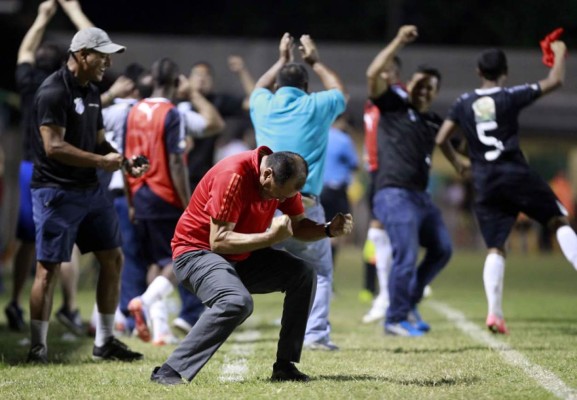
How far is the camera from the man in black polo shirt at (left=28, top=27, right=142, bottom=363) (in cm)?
734

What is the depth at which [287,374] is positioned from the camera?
21.1ft

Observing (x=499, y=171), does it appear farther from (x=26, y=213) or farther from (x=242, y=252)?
(x=26, y=213)

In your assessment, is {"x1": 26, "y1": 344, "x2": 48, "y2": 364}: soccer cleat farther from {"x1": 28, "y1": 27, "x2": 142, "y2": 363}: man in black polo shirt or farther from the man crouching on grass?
the man crouching on grass

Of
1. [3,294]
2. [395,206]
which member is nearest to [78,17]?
[395,206]

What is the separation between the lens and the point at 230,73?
1196 inches

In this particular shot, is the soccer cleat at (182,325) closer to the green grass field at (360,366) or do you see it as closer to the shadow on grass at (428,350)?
the green grass field at (360,366)

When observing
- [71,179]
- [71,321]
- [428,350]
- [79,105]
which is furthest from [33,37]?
[428,350]

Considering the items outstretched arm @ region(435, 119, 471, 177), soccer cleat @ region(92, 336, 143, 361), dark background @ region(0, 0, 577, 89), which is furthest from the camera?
dark background @ region(0, 0, 577, 89)

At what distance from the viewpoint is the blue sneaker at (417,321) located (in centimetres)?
966

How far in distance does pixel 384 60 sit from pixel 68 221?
2.93 meters

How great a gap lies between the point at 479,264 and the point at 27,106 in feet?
54.4

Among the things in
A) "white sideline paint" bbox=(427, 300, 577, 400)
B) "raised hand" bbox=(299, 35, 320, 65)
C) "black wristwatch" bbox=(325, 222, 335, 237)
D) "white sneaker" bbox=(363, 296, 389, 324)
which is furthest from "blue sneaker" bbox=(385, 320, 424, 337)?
"black wristwatch" bbox=(325, 222, 335, 237)

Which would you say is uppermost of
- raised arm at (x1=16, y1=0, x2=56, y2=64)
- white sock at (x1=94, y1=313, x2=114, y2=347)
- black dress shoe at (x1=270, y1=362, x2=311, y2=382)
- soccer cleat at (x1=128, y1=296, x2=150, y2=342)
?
raised arm at (x1=16, y1=0, x2=56, y2=64)

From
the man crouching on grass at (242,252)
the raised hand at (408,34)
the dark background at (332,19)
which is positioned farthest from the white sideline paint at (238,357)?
the dark background at (332,19)
